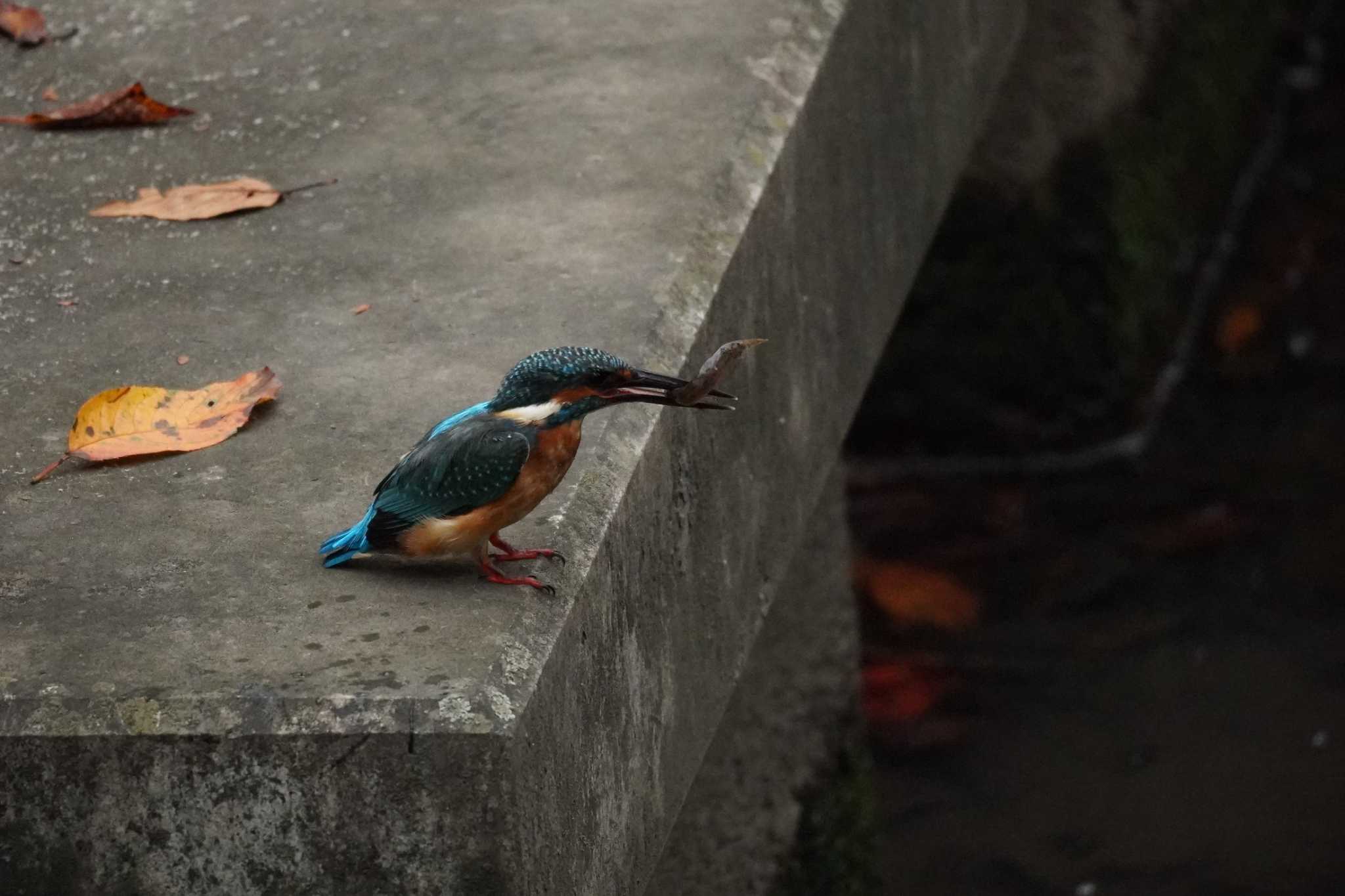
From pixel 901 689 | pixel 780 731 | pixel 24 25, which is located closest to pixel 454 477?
pixel 24 25

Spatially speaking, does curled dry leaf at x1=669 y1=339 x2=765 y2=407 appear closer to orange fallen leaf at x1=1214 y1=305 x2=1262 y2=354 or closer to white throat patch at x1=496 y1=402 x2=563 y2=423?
→ white throat patch at x1=496 y1=402 x2=563 y2=423

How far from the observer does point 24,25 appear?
3.50m

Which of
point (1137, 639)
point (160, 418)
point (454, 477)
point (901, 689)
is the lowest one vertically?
point (901, 689)

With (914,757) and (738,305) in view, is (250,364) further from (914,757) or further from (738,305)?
(914,757)

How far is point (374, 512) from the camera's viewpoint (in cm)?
192

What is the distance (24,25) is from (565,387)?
6.72 feet

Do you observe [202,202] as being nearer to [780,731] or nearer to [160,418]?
[160,418]

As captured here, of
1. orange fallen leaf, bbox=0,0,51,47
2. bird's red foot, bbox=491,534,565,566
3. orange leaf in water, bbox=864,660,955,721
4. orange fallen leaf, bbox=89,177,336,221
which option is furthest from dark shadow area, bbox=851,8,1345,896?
bird's red foot, bbox=491,534,565,566

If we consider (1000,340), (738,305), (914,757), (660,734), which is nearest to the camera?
(660,734)

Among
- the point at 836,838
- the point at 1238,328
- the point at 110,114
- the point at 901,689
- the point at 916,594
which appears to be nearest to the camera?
the point at 110,114

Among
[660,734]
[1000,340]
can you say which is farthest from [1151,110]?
[660,734]

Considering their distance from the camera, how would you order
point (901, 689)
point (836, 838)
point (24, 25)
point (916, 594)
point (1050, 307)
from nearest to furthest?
point (24, 25), point (836, 838), point (901, 689), point (916, 594), point (1050, 307)

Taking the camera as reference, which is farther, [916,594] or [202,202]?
[916,594]

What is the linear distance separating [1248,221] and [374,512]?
559 cm
